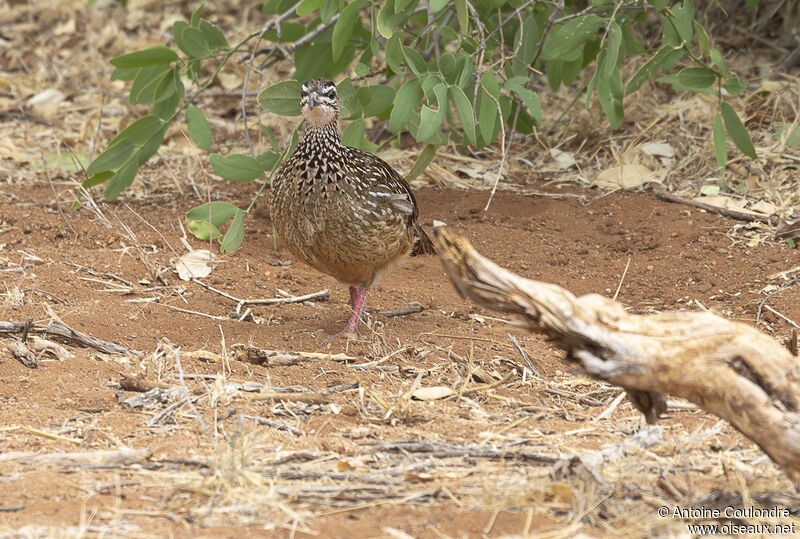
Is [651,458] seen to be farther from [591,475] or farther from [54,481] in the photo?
[54,481]

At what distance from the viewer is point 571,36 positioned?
4.95 metres

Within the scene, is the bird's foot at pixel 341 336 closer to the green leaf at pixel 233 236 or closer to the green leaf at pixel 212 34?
the green leaf at pixel 233 236

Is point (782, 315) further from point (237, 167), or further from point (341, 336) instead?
point (237, 167)

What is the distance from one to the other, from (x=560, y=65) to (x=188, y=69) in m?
2.22

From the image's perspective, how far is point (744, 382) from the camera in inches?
103

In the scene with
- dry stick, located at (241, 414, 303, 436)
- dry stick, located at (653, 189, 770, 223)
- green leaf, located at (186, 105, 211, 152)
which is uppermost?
green leaf, located at (186, 105, 211, 152)

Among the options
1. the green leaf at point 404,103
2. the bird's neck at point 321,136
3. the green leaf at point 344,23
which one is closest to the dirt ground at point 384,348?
the bird's neck at point 321,136

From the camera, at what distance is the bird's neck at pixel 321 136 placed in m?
4.61

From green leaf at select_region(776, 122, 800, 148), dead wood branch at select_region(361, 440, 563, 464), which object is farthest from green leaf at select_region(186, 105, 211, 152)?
green leaf at select_region(776, 122, 800, 148)

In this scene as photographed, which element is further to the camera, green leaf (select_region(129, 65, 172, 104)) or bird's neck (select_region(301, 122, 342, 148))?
green leaf (select_region(129, 65, 172, 104))

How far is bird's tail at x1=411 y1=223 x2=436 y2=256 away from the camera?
4953mm

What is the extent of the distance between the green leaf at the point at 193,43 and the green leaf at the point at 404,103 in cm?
127

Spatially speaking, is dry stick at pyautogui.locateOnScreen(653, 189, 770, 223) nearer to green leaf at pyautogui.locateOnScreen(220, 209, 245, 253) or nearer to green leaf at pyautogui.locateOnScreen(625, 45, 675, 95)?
green leaf at pyautogui.locateOnScreen(625, 45, 675, 95)

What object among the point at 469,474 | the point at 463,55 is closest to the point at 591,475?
the point at 469,474
